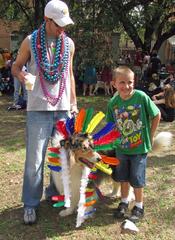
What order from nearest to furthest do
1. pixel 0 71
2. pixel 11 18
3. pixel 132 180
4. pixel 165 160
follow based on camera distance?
1. pixel 132 180
2. pixel 165 160
3. pixel 0 71
4. pixel 11 18

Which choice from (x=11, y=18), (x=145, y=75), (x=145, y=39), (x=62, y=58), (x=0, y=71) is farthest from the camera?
(x=145, y=39)

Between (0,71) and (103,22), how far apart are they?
4.09 metres

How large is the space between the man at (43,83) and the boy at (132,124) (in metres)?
0.47

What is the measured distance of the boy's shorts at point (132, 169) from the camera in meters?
3.43

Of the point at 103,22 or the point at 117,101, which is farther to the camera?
the point at 103,22

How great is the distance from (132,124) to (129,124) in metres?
0.03

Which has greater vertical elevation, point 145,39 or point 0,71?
point 145,39

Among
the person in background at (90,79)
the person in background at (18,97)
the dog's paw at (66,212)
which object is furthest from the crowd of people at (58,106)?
the person in background at (90,79)

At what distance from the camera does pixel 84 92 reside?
13.2 meters

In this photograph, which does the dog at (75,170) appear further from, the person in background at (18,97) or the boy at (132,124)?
the person in background at (18,97)

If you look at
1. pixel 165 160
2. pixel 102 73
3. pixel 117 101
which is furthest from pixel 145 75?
pixel 117 101

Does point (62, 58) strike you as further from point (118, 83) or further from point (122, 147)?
point (122, 147)

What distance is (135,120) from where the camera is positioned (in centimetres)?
339

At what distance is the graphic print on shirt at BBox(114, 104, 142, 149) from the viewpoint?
3375 mm
